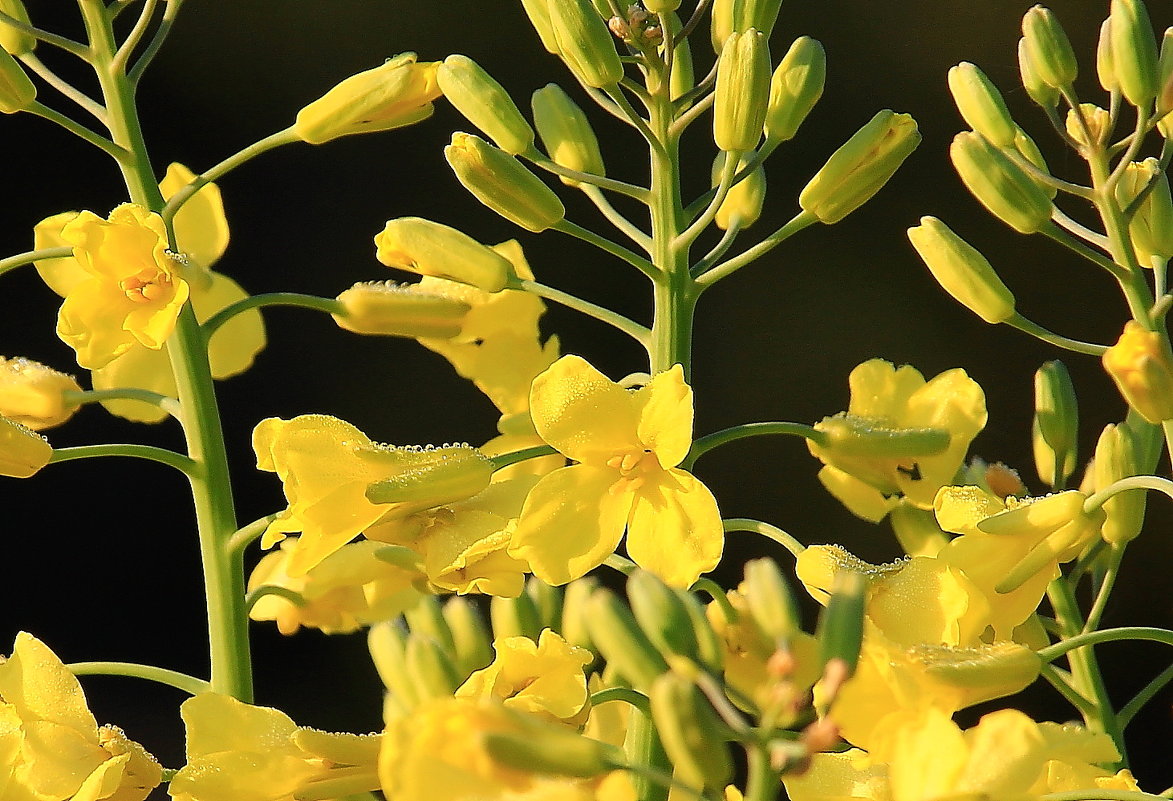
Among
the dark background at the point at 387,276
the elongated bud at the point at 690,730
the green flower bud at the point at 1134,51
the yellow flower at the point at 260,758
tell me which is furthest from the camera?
the dark background at the point at 387,276

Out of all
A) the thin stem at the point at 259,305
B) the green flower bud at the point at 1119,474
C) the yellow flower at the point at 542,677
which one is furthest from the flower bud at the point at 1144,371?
the thin stem at the point at 259,305

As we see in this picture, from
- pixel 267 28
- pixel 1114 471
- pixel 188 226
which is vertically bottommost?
pixel 1114 471

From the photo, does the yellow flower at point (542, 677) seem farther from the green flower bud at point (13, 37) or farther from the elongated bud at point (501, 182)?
the green flower bud at point (13, 37)

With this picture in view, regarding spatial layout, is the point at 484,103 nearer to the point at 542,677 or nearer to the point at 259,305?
the point at 259,305

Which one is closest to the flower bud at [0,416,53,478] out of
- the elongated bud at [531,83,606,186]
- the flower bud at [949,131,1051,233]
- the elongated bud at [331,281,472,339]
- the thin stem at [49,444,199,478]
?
the thin stem at [49,444,199,478]

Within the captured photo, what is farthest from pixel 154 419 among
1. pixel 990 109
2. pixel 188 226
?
pixel 990 109

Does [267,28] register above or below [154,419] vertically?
above

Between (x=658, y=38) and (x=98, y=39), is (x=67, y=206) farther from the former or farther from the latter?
(x=658, y=38)
